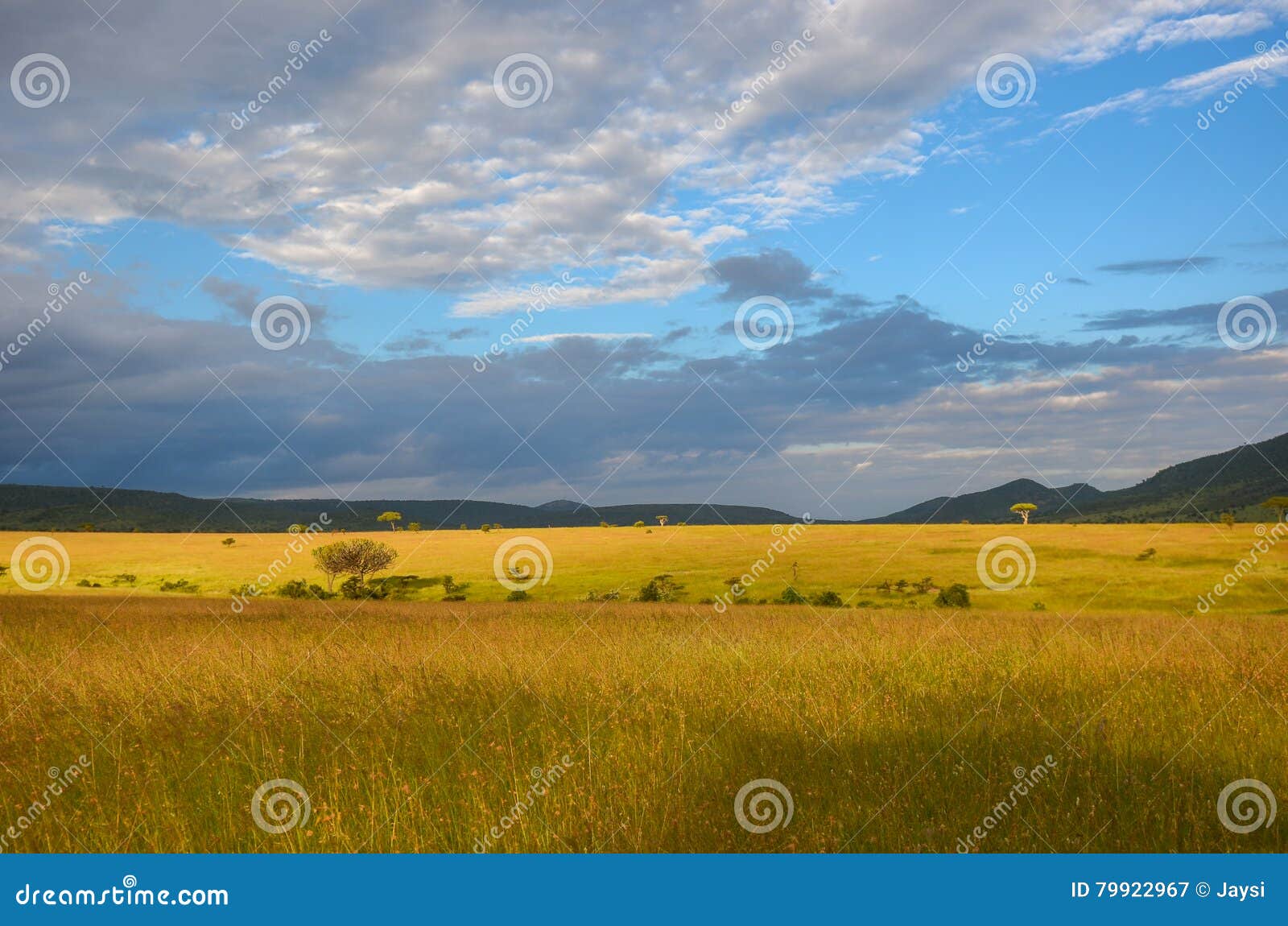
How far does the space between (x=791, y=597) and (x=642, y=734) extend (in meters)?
37.5

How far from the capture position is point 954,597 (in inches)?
Answer: 1768

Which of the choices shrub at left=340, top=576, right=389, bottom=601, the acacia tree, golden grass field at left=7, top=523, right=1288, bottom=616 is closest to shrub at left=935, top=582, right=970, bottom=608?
golden grass field at left=7, top=523, right=1288, bottom=616

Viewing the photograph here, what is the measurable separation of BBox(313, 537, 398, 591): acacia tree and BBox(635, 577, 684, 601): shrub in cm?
1718

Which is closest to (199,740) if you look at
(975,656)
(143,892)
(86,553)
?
(143,892)

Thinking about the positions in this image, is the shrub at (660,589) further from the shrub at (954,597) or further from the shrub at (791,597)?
the shrub at (954,597)

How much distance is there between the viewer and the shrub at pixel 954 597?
44.0 meters

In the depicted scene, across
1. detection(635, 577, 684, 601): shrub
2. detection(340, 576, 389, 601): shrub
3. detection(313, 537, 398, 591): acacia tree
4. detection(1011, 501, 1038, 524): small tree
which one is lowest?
detection(635, 577, 684, 601): shrub

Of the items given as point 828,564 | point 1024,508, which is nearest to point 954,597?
point 828,564

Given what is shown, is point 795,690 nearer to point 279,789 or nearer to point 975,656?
point 975,656

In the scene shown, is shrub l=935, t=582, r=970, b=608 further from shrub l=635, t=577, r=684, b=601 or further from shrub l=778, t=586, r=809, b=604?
shrub l=635, t=577, r=684, b=601

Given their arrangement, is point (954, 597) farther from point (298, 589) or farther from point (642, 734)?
point (642, 734)

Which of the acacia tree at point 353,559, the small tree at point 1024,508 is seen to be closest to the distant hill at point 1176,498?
the small tree at point 1024,508

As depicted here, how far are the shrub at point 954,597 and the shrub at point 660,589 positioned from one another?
48.4ft

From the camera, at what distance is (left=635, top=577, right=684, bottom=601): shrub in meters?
44.1
